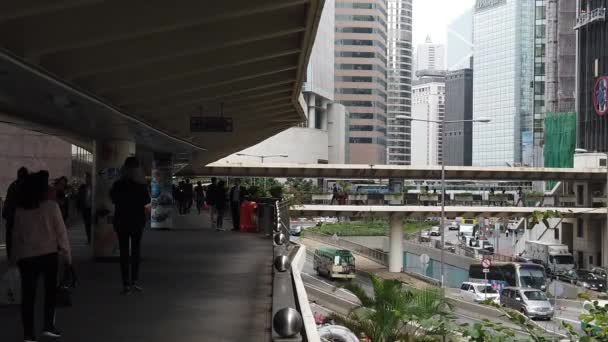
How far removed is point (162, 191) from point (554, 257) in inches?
1735

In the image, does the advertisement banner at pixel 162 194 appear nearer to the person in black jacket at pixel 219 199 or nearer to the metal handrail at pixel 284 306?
the person in black jacket at pixel 219 199

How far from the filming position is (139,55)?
10227 mm

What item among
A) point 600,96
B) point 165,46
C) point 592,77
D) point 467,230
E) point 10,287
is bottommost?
point 467,230

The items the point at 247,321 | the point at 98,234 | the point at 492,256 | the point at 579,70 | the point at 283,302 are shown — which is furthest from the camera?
the point at 579,70

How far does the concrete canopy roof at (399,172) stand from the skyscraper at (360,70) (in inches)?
4056

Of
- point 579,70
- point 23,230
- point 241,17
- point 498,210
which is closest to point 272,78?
point 241,17

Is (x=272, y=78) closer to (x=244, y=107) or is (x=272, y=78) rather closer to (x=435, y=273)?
A: (x=244, y=107)

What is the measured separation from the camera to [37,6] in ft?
23.8

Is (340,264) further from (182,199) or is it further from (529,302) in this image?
(182,199)

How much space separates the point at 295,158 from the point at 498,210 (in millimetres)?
53603

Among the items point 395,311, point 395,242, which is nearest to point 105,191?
point 395,311

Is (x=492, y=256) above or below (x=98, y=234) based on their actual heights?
below

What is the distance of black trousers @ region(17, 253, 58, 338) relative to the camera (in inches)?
273

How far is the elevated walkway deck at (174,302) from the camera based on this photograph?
7859 millimetres
